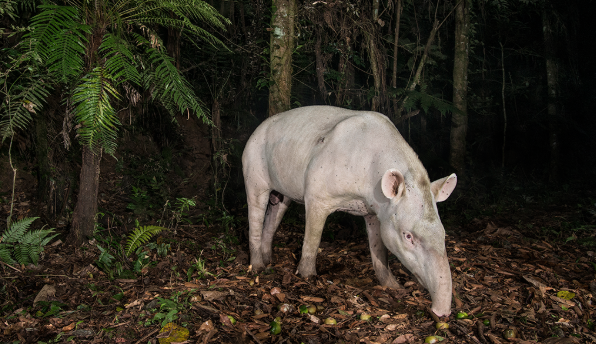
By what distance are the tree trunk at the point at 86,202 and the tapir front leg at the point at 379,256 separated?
11.0 ft

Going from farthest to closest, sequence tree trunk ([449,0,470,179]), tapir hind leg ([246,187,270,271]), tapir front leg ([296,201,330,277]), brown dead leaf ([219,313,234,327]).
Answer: tree trunk ([449,0,470,179]) → tapir hind leg ([246,187,270,271]) → tapir front leg ([296,201,330,277]) → brown dead leaf ([219,313,234,327])

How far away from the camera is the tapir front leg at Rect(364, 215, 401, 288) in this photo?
4.41m

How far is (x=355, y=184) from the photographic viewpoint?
407cm

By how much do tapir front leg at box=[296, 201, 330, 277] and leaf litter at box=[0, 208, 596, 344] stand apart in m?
0.13

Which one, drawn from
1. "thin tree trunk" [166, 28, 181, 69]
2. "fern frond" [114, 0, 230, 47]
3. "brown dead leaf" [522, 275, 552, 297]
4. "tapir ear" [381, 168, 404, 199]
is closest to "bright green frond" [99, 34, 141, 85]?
"fern frond" [114, 0, 230, 47]

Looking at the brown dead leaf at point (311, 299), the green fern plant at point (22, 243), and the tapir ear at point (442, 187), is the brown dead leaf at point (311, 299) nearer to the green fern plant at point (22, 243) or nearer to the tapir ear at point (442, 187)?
the tapir ear at point (442, 187)

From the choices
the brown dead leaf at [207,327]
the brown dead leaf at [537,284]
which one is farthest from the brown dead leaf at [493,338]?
the brown dead leaf at [207,327]

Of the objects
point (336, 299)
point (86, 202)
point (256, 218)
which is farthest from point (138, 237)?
point (336, 299)

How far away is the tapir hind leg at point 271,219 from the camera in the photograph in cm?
527

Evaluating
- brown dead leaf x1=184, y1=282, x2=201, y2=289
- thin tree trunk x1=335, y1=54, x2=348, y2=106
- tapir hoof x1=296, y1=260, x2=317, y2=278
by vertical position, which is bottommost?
brown dead leaf x1=184, y1=282, x2=201, y2=289

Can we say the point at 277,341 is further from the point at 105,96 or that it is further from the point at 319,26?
the point at 319,26

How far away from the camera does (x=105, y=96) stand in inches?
156

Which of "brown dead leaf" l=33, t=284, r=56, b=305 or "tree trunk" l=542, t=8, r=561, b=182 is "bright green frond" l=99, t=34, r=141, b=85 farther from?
"tree trunk" l=542, t=8, r=561, b=182

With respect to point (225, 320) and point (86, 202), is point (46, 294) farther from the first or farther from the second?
point (225, 320)
